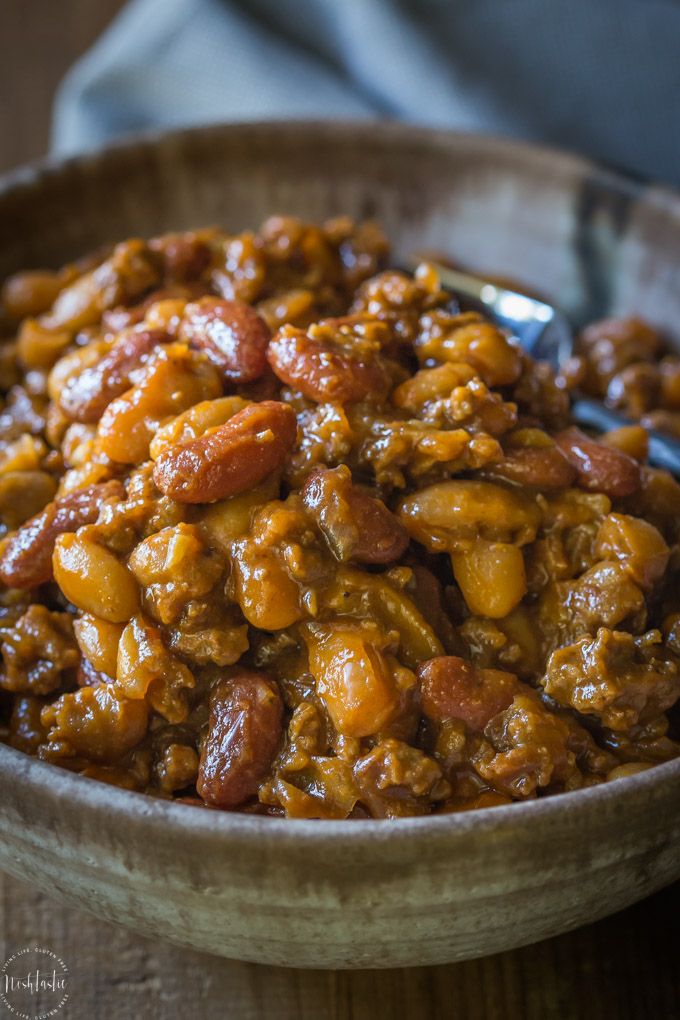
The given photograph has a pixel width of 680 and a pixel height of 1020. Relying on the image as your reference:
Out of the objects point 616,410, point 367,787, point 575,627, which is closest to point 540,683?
point 575,627

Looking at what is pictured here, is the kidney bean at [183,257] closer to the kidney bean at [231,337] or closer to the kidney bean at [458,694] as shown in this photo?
the kidney bean at [231,337]

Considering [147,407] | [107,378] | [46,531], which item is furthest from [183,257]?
[46,531]

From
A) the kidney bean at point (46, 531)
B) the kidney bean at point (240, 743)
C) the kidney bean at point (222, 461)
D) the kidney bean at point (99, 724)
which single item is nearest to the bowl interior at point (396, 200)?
the kidney bean at point (46, 531)

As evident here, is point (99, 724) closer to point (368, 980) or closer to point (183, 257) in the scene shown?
point (368, 980)

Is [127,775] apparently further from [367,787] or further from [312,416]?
[312,416]

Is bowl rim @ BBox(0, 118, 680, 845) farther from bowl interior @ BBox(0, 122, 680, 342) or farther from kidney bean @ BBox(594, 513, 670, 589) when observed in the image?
bowl interior @ BBox(0, 122, 680, 342)

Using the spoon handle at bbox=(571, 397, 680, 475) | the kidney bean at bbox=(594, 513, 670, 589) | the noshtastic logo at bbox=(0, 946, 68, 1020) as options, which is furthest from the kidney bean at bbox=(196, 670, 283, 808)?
the spoon handle at bbox=(571, 397, 680, 475)

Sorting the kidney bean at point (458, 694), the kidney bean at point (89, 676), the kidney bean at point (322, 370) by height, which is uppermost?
the kidney bean at point (322, 370)
